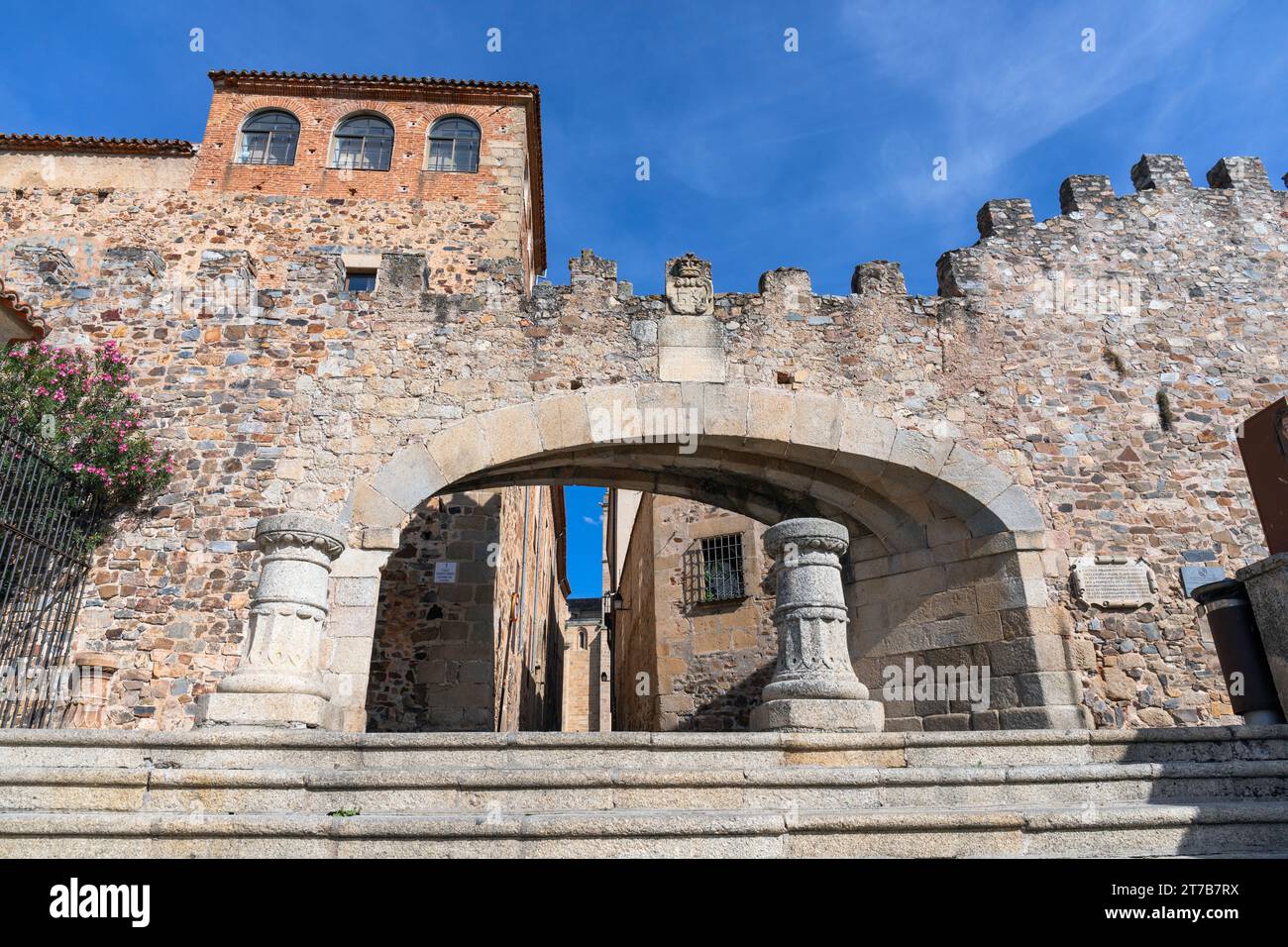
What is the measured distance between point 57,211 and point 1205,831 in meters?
17.1

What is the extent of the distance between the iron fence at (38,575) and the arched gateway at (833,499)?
220 centimetres

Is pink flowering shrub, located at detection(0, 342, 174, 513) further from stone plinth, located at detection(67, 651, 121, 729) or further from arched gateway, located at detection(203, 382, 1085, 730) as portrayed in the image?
arched gateway, located at detection(203, 382, 1085, 730)

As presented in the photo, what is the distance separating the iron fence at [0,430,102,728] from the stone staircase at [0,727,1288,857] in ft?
8.80

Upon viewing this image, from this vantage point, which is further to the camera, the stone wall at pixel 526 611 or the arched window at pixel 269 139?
the arched window at pixel 269 139

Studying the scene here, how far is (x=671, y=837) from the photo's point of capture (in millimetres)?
3324

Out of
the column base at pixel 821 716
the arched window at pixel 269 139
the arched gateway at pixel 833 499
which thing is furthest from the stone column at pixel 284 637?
the arched window at pixel 269 139

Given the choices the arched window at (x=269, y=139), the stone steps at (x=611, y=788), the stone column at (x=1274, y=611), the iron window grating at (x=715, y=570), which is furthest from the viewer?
the arched window at (x=269, y=139)

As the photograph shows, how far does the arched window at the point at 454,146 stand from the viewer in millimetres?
14227

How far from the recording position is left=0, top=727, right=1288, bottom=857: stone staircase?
10.9 ft

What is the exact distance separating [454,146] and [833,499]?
1030 centimetres

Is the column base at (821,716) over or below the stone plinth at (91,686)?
below

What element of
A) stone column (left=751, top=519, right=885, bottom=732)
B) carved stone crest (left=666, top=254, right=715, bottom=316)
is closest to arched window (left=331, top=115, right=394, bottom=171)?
carved stone crest (left=666, top=254, right=715, bottom=316)

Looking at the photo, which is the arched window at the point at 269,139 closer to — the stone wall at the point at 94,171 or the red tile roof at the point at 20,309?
the stone wall at the point at 94,171
